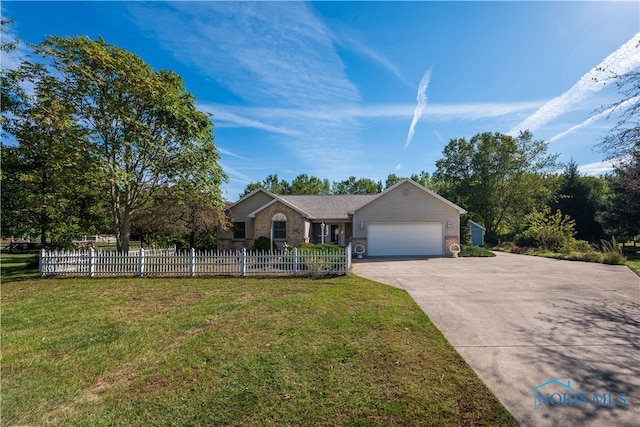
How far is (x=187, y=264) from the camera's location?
11.1m

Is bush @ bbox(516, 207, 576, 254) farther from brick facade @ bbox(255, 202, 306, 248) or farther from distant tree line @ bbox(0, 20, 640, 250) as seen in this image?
brick facade @ bbox(255, 202, 306, 248)

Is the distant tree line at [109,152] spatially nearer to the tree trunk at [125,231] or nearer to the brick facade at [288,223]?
the tree trunk at [125,231]

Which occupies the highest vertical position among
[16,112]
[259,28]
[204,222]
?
[259,28]

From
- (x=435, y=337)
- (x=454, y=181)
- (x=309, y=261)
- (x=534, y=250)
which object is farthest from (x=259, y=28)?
(x=454, y=181)

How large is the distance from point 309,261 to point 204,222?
32.8ft

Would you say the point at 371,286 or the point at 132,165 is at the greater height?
the point at 132,165

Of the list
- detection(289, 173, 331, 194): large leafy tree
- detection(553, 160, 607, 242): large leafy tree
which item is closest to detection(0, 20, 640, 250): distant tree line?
detection(553, 160, 607, 242): large leafy tree

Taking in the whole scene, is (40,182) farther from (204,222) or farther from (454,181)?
(454,181)

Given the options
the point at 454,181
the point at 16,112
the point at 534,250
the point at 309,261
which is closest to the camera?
the point at 309,261

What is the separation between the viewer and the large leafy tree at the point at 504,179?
103 ft

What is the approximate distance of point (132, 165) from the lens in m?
14.2

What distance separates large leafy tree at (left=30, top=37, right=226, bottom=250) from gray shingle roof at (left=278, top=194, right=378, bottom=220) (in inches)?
369

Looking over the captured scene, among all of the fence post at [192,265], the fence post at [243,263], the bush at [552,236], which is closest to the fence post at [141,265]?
the fence post at [192,265]

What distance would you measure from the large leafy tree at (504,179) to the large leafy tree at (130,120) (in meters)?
30.2
